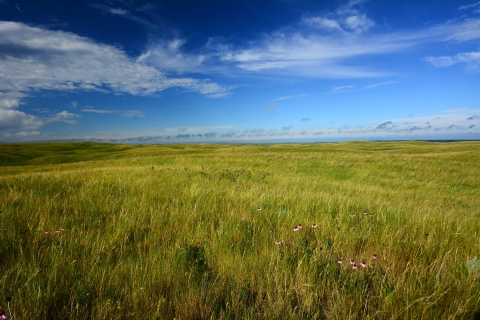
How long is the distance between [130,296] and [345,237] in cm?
272

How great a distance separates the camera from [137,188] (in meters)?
6.07

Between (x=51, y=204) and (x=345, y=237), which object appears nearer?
(x=345, y=237)

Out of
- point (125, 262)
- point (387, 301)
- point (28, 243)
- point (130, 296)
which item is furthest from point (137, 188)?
point (387, 301)

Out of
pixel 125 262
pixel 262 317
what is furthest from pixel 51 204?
pixel 262 317

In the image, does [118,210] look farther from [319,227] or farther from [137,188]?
[319,227]

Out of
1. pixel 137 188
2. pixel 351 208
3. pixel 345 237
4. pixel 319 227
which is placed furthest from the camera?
pixel 137 188

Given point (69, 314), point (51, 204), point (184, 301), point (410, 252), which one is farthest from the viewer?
point (51, 204)

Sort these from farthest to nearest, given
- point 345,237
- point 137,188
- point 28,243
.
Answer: point 137,188, point 345,237, point 28,243

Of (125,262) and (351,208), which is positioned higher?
(125,262)

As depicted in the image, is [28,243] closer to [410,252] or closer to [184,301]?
[184,301]

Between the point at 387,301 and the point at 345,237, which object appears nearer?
the point at 387,301

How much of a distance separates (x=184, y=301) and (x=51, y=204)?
148 inches

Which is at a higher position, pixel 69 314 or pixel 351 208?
pixel 69 314

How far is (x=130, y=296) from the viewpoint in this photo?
1.73 meters
